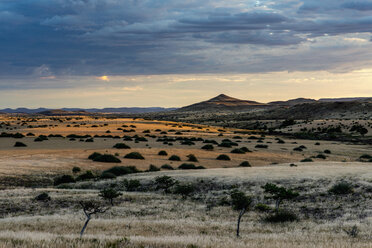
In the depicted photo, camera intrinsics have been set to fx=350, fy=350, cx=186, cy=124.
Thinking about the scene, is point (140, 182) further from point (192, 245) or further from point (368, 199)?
point (192, 245)

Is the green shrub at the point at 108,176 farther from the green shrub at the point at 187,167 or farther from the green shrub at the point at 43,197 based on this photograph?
the green shrub at the point at 43,197

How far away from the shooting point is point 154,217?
16.3 meters

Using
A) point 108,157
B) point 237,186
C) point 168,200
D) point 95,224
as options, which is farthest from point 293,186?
point 108,157

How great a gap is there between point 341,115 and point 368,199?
123 meters

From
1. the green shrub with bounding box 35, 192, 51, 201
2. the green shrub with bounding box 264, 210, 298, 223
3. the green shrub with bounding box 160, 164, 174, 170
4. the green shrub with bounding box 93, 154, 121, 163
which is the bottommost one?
the green shrub with bounding box 160, 164, 174, 170

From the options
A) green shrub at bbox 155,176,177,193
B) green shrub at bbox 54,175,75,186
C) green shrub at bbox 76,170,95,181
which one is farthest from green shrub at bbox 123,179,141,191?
green shrub at bbox 76,170,95,181

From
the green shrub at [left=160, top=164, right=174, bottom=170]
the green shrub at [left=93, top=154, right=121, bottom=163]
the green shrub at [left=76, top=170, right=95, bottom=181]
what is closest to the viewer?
the green shrub at [left=76, top=170, right=95, bottom=181]

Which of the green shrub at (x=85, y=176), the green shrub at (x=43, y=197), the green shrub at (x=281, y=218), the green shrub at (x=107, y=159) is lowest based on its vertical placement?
the green shrub at (x=85, y=176)

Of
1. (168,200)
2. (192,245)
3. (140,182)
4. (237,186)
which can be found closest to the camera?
(192,245)

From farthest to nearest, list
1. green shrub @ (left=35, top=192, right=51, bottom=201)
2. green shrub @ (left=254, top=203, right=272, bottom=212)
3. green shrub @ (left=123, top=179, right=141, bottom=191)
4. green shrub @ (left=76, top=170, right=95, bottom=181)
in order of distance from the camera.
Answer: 1. green shrub @ (left=76, top=170, right=95, bottom=181)
2. green shrub @ (left=123, top=179, right=141, bottom=191)
3. green shrub @ (left=35, top=192, right=51, bottom=201)
4. green shrub @ (left=254, top=203, right=272, bottom=212)

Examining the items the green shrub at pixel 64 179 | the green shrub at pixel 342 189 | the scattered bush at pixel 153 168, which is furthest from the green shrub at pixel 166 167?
the green shrub at pixel 342 189

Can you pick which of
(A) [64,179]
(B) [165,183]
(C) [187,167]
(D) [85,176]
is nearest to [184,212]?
(B) [165,183]

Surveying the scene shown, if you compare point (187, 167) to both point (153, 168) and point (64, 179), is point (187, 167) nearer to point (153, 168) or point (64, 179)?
point (153, 168)

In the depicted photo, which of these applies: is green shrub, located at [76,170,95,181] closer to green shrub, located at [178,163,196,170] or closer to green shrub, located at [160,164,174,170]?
green shrub, located at [160,164,174,170]
